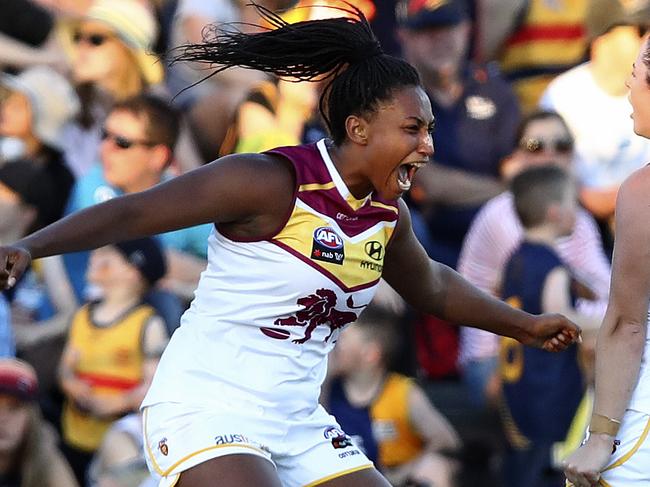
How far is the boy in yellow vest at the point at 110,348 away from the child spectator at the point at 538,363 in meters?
1.58

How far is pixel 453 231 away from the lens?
7438 millimetres

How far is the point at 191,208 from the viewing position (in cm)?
404

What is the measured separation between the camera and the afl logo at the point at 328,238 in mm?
4184

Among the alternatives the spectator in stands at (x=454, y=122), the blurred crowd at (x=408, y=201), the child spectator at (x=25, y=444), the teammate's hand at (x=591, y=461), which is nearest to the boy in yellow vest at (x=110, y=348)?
the blurred crowd at (x=408, y=201)

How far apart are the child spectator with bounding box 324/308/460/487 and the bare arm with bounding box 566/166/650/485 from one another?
2.93m

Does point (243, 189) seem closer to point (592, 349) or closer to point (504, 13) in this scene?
point (592, 349)

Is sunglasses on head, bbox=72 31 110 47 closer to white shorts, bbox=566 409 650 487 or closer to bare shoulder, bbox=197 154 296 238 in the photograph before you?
bare shoulder, bbox=197 154 296 238

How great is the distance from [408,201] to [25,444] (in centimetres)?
227

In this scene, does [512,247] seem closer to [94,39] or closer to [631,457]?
[94,39]

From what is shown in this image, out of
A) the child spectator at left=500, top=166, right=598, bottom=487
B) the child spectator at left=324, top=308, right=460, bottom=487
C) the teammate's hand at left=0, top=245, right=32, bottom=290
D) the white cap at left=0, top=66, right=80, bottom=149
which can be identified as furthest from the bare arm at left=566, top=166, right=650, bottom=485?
the white cap at left=0, top=66, right=80, bottom=149

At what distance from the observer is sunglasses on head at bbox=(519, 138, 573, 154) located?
284 inches

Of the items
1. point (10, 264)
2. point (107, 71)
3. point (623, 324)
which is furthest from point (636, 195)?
point (107, 71)

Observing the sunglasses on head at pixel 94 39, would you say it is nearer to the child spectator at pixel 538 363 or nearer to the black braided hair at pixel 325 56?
the child spectator at pixel 538 363

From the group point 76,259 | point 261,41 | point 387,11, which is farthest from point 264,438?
point 387,11
